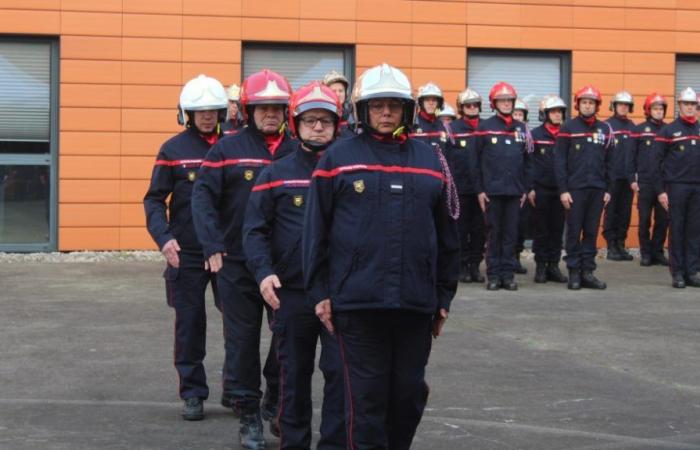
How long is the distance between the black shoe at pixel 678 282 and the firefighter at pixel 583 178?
3.01ft

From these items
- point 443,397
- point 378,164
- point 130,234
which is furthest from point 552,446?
point 130,234

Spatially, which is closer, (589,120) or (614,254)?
(589,120)

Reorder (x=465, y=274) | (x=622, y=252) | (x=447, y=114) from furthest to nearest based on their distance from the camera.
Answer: (x=622, y=252)
(x=447, y=114)
(x=465, y=274)

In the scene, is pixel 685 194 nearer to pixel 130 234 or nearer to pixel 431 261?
pixel 130 234

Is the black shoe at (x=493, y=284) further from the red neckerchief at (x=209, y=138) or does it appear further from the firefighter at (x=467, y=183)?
the red neckerchief at (x=209, y=138)

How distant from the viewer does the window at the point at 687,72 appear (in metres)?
21.7

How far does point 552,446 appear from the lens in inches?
296

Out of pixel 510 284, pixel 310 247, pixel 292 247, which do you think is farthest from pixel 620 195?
pixel 310 247

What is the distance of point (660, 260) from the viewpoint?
1892 cm

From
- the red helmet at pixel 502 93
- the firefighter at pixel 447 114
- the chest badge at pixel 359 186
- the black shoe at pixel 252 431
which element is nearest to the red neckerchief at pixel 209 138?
the black shoe at pixel 252 431

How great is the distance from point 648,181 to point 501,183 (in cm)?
430

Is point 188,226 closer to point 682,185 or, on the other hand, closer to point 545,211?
point 545,211

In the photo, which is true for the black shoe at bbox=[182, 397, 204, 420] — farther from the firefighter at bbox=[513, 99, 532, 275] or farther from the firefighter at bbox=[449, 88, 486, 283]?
the firefighter at bbox=[513, 99, 532, 275]

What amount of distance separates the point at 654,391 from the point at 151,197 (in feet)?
12.0
